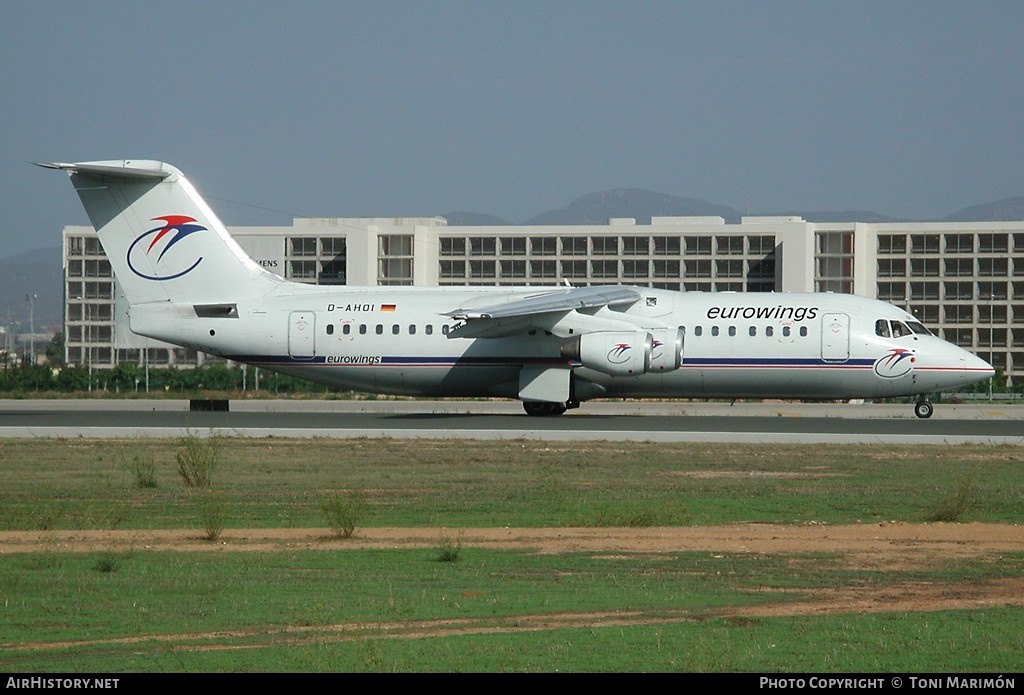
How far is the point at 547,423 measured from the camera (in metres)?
32.9

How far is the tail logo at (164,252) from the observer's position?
36.9m

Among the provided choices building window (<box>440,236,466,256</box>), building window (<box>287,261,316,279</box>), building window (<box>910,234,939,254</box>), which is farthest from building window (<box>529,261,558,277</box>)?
building window (<box>910,234,939,254</box>)

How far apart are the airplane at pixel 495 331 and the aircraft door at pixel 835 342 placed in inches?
1.5

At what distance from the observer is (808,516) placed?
16.7 m

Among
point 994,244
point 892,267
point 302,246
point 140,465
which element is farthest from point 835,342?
point 302,246

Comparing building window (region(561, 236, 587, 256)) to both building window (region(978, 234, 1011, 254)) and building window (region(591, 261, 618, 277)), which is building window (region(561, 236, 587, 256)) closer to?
building window (region(591, 261, 618, 277))

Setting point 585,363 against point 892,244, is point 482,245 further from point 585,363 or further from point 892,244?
point 585,363

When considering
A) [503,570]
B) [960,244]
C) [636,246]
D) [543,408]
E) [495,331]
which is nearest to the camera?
[503,570]

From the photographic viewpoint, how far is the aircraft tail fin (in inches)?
1452

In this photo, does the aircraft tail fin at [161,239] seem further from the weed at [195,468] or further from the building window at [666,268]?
the building window at [666,268]

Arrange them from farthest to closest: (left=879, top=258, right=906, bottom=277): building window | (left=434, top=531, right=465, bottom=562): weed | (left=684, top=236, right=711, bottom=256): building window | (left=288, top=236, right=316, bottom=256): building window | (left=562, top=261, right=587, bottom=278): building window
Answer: (left=288, top=236, right=316, bottom=256): building window
(left=562, top=261, right=587, bottom=278): building window
(left=684, top=236, right=711, bottom=256): building window
(left=879, top=258, right=906, bottom=277): building window
(left=434, top=531, right=465, bottom=562): weed

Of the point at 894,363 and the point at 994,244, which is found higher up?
the point at 994,244

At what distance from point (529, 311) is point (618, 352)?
263 centimetres

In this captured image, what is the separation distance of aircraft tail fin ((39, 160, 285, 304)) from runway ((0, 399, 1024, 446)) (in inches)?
145
